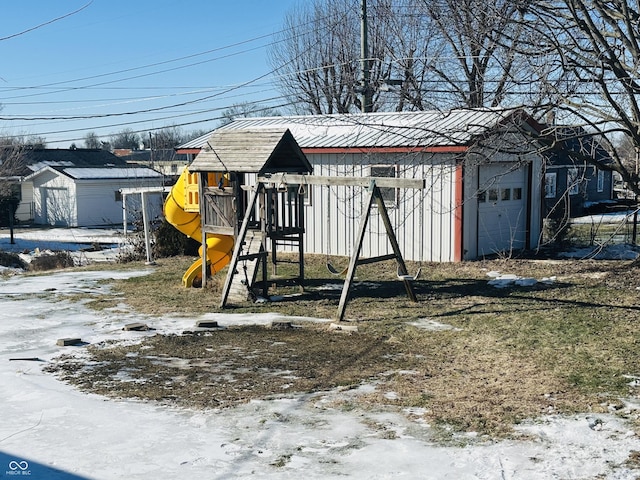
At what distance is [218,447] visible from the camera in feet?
18.7

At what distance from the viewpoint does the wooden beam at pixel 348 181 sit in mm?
10438

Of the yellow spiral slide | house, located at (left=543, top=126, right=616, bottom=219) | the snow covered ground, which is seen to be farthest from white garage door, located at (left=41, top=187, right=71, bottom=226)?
the snow covered ground

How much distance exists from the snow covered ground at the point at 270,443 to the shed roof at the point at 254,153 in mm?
5992

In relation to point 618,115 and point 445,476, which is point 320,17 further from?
point 445,476

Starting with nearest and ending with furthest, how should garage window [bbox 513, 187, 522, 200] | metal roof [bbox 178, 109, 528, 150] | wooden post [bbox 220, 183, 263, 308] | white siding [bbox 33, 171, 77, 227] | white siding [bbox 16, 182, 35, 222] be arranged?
wooden post [bbox 220, 183, 263, 308] → metal roof [bbox 178, 109, 528, 150] → garage window [bbox 513, 187, 522, 200] → white siding [bbox 33, 171, 77, 227] → white siding [bbox 16, 182, 35, 222]

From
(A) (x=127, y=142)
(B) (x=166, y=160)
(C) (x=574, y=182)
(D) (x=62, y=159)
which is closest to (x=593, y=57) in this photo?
(C) (x=574, y=182)

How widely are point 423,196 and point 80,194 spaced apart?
27203 millimetres

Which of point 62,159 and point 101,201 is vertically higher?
point 62,159

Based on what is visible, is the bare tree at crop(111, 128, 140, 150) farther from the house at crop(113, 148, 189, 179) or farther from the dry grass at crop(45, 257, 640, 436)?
the dry grass at crop(45, 257, 640, 436)

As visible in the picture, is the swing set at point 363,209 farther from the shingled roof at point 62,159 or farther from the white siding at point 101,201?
the shingled roof at point 62,159

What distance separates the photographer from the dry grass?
6906mm

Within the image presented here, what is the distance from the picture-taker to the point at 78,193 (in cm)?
3809

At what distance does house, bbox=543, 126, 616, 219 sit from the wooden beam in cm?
199

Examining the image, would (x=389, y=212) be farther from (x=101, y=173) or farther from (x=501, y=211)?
(x=101, y=173)
